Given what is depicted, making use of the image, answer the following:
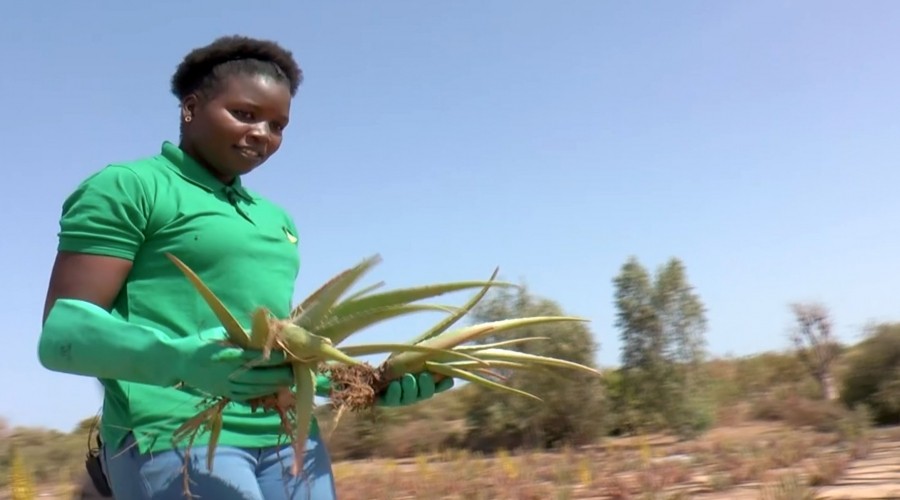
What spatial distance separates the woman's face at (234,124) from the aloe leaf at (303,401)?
696mm

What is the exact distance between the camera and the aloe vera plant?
1.27m

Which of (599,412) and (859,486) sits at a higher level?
(599,412)

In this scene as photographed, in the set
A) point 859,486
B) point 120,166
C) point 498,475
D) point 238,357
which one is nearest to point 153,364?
point 238,357

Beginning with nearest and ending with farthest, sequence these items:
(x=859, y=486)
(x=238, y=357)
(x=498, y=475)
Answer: (x=238, y=357) < (x=859, y=486) < (x=498, y=475)

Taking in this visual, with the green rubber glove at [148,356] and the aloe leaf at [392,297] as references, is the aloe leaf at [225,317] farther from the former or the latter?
the aloe leaf at [392,297]

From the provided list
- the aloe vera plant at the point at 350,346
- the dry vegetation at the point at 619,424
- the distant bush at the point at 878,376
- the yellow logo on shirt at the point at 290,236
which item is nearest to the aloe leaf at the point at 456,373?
the aloe vera plant at the point at 350,346

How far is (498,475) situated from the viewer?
8.88m

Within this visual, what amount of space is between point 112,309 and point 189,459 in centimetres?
33

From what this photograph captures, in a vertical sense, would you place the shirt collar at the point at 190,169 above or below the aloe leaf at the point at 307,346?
above

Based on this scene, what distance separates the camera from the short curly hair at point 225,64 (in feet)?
6.02

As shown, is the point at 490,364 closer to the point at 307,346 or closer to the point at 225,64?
Answer: the point at 307,346

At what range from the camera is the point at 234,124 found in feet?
5.90

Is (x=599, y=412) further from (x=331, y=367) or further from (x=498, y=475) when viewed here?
(x=331, y=367)

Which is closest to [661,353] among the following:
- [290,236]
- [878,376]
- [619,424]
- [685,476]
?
[619,424]
